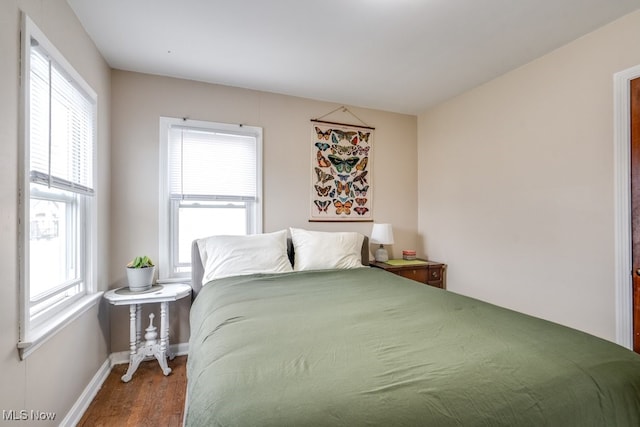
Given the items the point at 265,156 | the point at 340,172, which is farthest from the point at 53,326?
the point at 340,172

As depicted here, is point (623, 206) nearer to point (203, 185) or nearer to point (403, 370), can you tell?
point (403, 370)

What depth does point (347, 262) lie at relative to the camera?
287 centimetres

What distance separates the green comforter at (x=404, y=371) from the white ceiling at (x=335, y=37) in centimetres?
180

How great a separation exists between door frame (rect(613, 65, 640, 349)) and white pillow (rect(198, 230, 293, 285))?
2315mm

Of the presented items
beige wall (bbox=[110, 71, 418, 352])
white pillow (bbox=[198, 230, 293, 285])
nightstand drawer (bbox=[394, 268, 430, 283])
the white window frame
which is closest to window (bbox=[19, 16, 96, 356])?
the white window frame

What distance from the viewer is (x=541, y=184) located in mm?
2451

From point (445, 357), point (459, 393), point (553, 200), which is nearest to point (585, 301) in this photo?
point (553, 200)

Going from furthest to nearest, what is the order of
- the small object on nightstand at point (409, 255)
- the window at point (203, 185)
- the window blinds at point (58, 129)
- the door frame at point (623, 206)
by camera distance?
the small object on nightstand at point (409, 255) → the window at point (203, 185) → the door frame at point (623, 206) → the window blinds at point (58, 129)

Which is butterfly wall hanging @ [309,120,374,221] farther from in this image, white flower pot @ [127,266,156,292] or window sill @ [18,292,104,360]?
window sill @ [18,292,104,360]

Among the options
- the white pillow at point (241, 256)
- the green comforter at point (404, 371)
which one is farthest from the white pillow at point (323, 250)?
the green comforter at point (404, 371)

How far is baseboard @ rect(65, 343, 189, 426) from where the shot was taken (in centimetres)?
183

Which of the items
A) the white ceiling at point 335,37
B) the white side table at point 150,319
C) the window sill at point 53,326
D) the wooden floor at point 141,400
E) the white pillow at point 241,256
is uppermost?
the white ceiling at point 335,37

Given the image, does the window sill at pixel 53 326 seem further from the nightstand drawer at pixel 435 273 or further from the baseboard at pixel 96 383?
the nightstand drawer at pixel 435 273

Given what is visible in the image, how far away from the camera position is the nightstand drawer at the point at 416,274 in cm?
321
